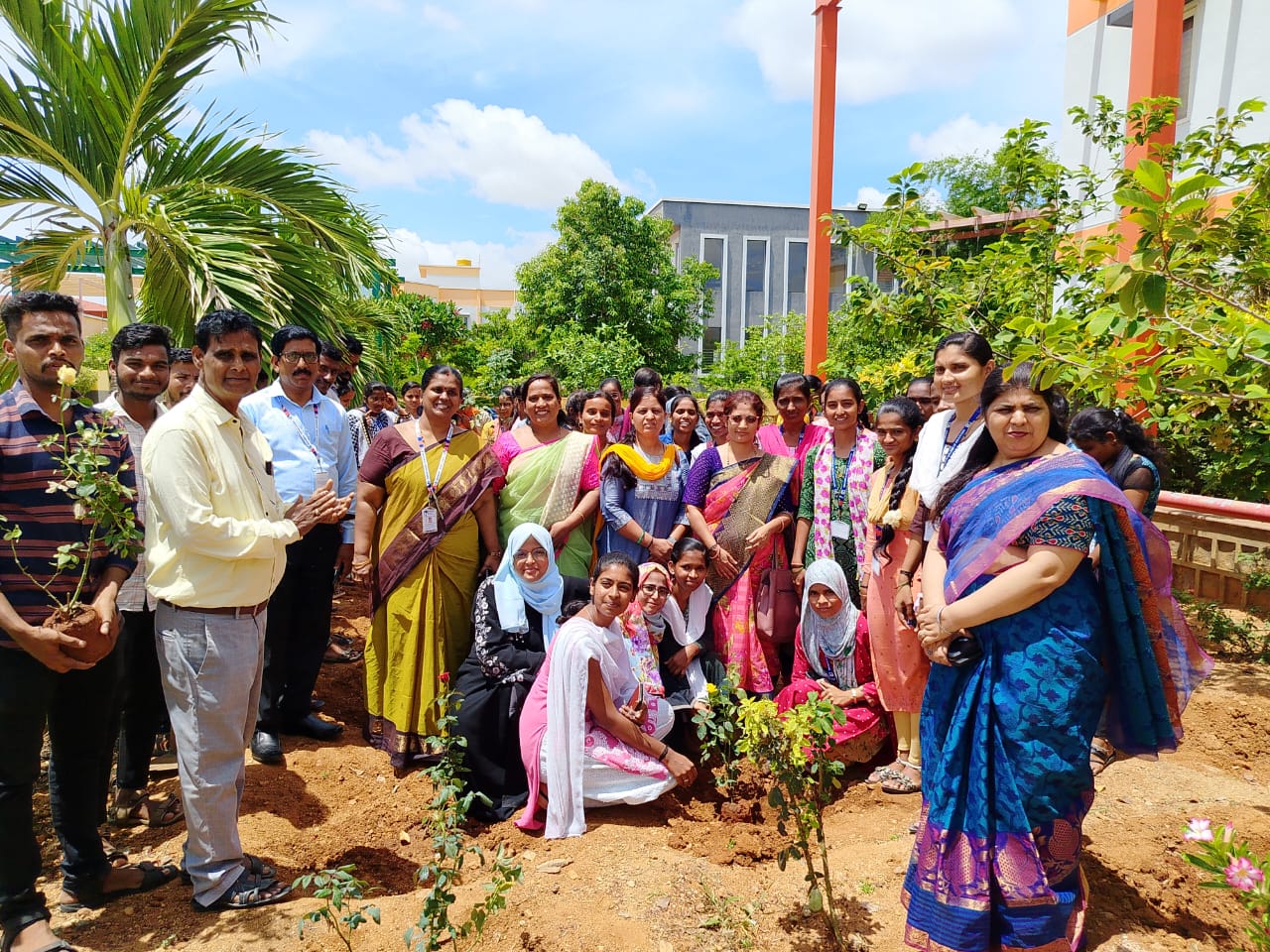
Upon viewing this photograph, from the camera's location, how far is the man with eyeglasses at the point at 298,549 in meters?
3.68

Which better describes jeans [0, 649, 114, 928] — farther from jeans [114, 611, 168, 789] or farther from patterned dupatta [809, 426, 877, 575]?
patterned dupatta [809, 426, 877, 575]

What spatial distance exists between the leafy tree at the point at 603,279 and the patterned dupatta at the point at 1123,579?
1585 centimetres

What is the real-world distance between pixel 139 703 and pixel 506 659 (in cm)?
145

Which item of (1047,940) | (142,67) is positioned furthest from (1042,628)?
(142,67)

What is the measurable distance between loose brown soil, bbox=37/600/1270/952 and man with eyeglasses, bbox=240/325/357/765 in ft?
0.54

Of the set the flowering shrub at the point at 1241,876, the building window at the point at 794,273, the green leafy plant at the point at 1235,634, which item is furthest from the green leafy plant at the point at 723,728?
the building window at the point at 794,273

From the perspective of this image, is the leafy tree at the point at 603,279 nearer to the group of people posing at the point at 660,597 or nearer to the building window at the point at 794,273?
the group of people posing at the point at 660,597

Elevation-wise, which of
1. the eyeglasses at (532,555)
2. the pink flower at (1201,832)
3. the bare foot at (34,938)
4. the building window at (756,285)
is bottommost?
the bare foot at (34,938)

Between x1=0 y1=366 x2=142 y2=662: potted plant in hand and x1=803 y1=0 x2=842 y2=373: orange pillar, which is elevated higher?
x1=803 y1=0 x2=842 y2=373: orange pillar

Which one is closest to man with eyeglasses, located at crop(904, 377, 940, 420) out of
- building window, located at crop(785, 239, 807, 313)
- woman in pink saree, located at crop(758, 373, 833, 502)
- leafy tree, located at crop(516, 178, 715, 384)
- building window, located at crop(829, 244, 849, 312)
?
woman in pink saree, located at crop(758, 373, 833, 502)

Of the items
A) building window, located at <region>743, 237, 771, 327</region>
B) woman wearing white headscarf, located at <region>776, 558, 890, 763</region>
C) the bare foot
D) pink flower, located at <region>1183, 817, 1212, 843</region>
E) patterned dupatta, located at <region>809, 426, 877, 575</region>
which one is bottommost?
the bare foot

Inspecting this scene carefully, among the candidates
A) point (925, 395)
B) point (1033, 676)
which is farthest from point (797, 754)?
point (925, 395)

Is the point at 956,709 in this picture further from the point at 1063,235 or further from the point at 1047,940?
the point at 1063,235

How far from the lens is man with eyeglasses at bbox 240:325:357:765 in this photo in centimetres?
368
